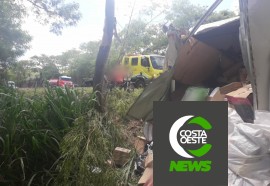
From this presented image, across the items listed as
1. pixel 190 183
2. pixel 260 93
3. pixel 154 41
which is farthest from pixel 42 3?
pixel 154 41

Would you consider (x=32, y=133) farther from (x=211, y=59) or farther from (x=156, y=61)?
(x=156, y=61)

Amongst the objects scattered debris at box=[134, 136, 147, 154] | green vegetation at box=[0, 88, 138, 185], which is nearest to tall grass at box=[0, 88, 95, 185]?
green vegetation at box=[0, 88, 138, 185]

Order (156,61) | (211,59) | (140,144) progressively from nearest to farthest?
(140,144)
(211,59)
(156,61)

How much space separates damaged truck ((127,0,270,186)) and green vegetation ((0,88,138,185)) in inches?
16.7

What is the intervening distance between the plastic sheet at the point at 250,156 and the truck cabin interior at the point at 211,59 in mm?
1195

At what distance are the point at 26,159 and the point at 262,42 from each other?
7.17 ft

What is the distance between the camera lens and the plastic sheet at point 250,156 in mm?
1480

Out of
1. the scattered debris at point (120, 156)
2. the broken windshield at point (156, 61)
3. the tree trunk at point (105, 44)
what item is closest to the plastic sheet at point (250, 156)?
the scattered debris at point (120, 156)

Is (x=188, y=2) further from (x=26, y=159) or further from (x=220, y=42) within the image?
(x=26, y=159)

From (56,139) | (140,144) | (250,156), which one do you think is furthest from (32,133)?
(250,156)

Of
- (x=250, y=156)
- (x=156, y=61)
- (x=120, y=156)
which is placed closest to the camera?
(x=250, y=156)

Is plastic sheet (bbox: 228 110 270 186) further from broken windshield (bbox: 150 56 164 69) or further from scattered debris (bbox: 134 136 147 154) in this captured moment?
broken windshield (bbox: 150 56 164 69)

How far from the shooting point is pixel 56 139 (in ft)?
8.61

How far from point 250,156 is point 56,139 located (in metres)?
1.76
